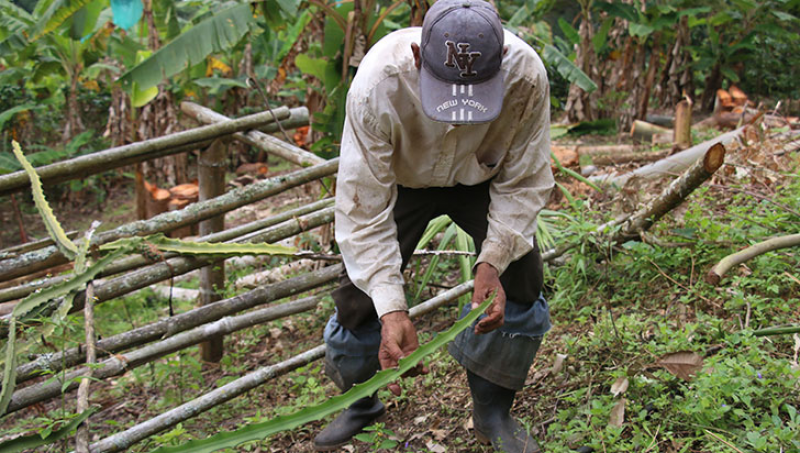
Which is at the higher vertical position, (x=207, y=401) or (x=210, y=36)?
(x=210, y=36)

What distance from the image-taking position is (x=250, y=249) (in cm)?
271

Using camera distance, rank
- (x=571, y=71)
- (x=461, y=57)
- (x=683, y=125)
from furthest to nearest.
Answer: (x=571, y=71) < (x=683, y=125) < (x=461, y=57)

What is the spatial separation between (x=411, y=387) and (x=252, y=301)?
0.81 meters

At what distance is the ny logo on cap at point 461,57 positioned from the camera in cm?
169

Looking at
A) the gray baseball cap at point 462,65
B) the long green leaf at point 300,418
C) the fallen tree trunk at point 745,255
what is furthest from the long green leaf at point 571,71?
the long green leaf at point 300,418

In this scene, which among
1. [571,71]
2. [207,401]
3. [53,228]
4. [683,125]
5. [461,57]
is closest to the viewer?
[461,57]

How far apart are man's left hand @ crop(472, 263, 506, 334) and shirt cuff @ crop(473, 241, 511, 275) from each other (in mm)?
13

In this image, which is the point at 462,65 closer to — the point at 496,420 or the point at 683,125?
the point at 496,420

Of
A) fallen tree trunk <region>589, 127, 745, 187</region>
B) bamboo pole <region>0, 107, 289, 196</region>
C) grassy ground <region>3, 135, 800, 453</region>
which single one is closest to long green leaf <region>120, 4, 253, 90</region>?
bamboo pole <region>0, 107, 289, 196</region>

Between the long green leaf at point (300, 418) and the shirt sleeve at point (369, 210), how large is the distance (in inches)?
7.5

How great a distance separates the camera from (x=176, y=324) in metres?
2.64

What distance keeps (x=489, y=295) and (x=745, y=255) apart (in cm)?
117

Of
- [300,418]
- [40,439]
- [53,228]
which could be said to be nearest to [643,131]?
[53,228]

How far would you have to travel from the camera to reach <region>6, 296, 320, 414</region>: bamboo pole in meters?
2.21
